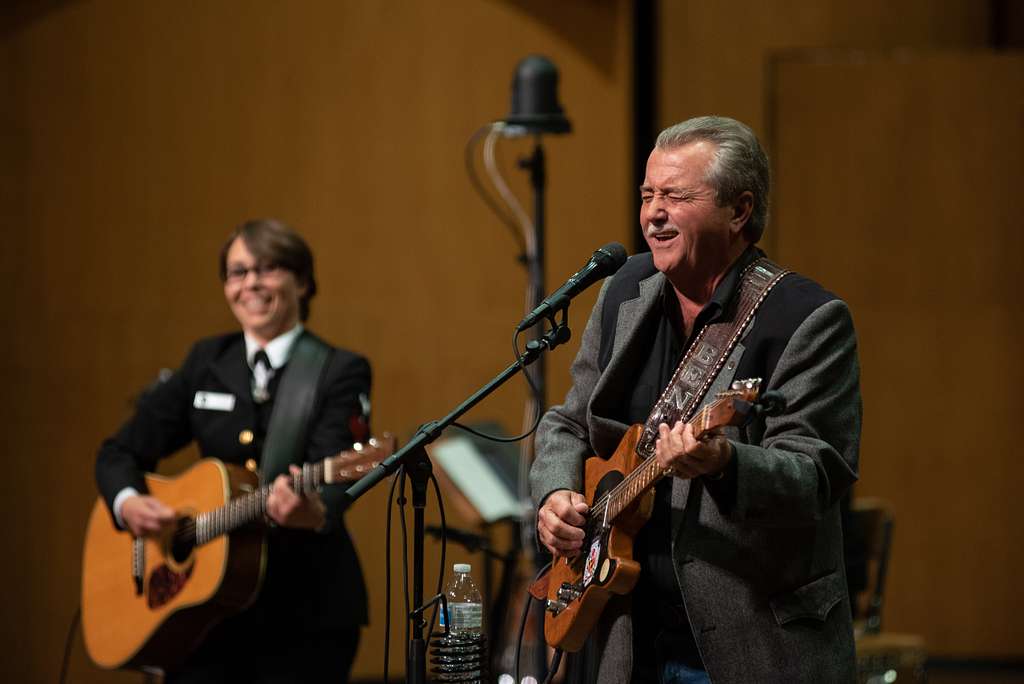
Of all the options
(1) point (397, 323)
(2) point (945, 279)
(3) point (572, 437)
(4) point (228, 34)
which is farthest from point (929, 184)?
(3) point (572, 437)

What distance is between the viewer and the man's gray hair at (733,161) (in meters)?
2.53

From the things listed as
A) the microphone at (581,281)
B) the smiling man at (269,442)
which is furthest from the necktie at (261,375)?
the microphone at (581,281)

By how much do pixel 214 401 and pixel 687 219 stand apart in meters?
1.83

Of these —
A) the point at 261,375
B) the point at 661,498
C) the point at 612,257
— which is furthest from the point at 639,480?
the point at 261,375

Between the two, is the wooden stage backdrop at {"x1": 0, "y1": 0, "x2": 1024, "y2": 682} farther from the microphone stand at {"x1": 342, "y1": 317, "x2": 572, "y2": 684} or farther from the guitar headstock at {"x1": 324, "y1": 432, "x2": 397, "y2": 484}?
the microphone stand at {"x1": 342, "y1": 317, "x2": 572, "y2": 684}

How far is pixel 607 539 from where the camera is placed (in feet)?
8.28

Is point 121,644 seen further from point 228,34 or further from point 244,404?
point 228,34

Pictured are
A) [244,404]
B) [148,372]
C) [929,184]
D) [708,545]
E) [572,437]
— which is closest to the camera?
[708,545]

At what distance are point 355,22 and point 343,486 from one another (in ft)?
10.7

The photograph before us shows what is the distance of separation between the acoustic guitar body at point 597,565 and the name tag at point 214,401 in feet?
4.71

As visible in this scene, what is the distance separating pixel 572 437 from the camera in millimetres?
2799

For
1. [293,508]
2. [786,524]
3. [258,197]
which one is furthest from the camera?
[258,197]

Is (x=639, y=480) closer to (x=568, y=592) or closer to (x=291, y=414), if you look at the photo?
(x=568, y=592)

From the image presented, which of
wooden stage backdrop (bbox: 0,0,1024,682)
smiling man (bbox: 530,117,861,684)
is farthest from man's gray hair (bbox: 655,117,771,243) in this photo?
wooden stage backdrop (bbox: 0,0,1024,682)
